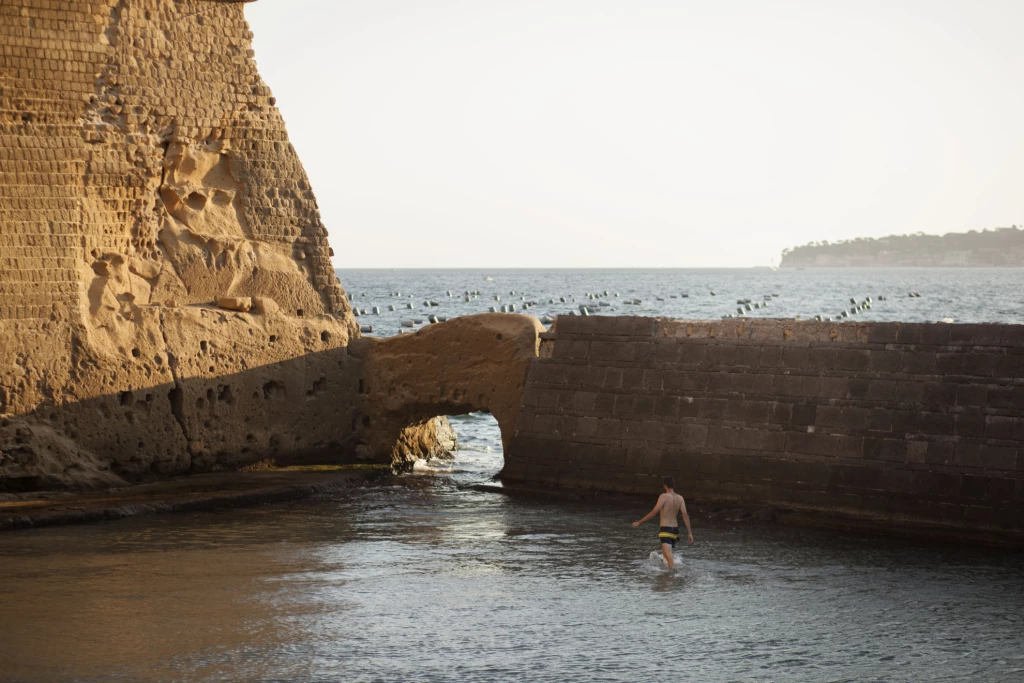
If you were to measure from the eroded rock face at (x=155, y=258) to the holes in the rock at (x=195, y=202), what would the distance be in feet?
0.10

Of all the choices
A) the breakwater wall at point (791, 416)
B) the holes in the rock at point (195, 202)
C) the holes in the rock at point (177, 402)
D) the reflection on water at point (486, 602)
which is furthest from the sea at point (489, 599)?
the holes in the rock at point (195, 202)

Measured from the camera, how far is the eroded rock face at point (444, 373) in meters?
19.7

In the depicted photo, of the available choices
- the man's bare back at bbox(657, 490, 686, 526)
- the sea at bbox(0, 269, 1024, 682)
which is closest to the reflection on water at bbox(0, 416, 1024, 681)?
the sea at bbox(0, 269, 1024, 682)

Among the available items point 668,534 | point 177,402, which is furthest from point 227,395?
point 668,534

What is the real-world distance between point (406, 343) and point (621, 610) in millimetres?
9419

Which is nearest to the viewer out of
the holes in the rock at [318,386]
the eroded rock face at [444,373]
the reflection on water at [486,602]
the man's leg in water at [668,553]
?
the reflection on water at [486,602]

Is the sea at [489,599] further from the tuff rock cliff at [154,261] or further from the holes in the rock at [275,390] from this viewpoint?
the holes in the rock at [275,390]

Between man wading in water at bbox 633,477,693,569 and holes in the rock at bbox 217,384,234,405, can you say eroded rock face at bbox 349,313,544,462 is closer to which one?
holes in the rock at bbox 217,384,234,405

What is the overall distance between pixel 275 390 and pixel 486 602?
8.61 meters

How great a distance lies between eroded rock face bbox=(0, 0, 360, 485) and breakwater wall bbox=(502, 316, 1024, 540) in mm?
4140

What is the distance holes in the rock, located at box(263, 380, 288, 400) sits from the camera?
781 inches

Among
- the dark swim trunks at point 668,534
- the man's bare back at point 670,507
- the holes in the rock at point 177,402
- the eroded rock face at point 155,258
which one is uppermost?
the eroded rock face at point 155,258

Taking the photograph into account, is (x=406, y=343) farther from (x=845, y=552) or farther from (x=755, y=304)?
A: (x=755, y=304)

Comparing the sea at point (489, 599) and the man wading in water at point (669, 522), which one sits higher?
the man wading in water at point (669, 522)
